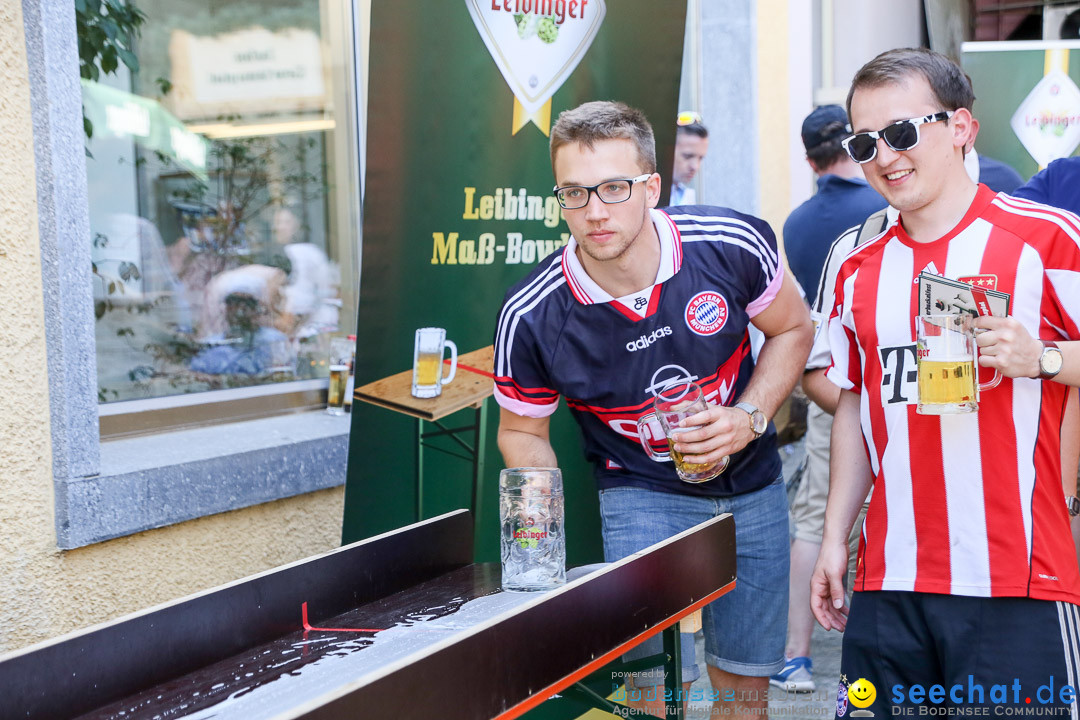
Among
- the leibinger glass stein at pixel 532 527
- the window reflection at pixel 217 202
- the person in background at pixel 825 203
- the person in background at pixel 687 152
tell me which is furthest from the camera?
the person in background at pixel 687 152

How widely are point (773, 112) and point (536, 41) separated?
4.79m

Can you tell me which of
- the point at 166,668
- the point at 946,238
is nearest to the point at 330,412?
the point at 166,668

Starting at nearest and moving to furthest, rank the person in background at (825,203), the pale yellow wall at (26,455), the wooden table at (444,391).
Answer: the pale yellow wall at (26,455) → the wooden table at (444,391) → the person in background at (825,203)

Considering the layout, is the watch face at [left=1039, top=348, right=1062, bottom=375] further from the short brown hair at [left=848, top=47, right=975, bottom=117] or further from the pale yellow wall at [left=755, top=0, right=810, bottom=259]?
the pale yellow wall at [left=755, top=0, right=810, bottom=259]

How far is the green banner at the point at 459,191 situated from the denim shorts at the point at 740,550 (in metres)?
0.40

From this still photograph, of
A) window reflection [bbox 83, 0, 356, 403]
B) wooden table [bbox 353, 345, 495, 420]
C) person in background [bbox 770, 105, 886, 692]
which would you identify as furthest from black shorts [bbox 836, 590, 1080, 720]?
window reflection [bbox 83, 0, 356, 403]

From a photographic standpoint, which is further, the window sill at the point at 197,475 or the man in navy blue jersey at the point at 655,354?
the window sill at the point at 197,475

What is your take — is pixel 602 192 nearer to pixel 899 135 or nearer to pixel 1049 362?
pixel 899 135

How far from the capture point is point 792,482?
493 centimetres

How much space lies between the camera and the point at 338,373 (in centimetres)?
411

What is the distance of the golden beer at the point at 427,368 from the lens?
10.1 ft

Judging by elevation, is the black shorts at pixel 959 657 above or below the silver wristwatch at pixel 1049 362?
below

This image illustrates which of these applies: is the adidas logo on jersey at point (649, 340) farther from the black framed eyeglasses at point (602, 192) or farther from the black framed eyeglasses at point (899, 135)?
the black framed eyeglasses at point (899, 135)

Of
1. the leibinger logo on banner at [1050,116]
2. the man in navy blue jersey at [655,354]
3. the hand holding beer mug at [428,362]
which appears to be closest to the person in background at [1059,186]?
the man in navy blue jersey at [655,354]
